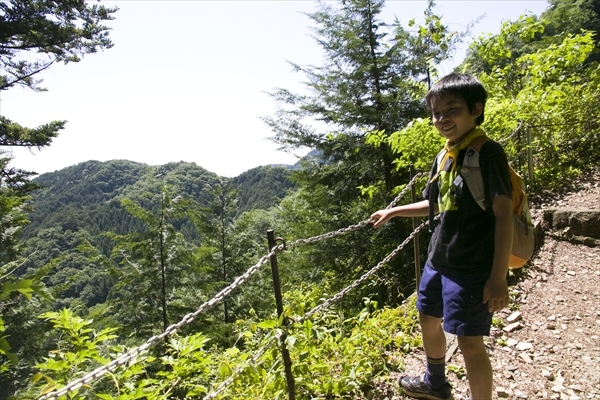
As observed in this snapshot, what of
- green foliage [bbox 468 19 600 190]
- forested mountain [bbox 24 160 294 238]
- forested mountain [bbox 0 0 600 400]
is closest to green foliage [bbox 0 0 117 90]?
forested mountain [bbox 0 0 600 400]

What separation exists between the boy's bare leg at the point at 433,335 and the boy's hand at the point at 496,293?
→ 1.63 feet

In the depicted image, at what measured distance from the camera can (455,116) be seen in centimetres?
191

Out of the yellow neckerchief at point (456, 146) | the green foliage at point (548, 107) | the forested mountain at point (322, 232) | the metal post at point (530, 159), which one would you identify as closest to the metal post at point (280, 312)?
the forested mountain at point (322, 232)

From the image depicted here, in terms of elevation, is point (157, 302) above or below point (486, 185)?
below

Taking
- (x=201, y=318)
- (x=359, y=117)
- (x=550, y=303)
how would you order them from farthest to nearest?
(x=201, y=318) < (x=359, y=117) < (x=550, y=303)

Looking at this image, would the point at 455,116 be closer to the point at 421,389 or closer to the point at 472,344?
the point at 472,344

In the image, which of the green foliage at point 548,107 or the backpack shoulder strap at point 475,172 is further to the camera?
the green foliage at point 548,107

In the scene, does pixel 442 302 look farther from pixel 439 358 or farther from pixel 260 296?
pixel 260 296

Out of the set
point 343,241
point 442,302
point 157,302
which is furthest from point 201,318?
point 442,302

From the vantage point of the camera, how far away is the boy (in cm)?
172

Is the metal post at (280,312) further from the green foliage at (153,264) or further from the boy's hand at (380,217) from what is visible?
the green foliage at (153,264)

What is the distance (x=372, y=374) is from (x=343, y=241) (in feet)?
22.6

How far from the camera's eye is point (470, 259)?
186 cm

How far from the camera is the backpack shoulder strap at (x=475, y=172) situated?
5.89 feet
